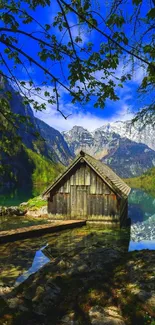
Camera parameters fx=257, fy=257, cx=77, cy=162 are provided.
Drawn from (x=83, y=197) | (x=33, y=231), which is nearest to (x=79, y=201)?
(x=83, y=197)

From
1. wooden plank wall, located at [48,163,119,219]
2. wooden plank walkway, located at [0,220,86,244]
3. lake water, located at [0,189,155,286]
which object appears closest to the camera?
lake water, located at [0,189,155,286]

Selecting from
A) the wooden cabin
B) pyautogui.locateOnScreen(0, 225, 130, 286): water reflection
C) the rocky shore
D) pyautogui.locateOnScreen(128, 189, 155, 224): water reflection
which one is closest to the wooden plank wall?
the wooden cabin

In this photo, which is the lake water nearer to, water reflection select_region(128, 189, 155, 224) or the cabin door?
the cabin door

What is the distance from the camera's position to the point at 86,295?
340 inches

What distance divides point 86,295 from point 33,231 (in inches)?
494

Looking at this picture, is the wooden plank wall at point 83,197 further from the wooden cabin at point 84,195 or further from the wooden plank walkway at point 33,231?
the wooden plank walkway at point 33,231

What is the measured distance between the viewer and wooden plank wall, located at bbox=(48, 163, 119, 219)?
24.7m

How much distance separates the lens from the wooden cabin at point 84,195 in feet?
80.4

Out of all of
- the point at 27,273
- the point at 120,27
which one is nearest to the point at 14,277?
the point at 27,273

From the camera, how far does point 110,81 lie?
276 inches

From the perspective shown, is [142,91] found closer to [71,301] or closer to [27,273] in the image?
[71,301]

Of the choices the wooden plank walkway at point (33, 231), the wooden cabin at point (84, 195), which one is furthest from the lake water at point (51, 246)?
the wooden cabin at point (84, 195)

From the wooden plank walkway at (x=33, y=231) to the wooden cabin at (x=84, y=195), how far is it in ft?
5.49

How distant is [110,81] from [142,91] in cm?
478
